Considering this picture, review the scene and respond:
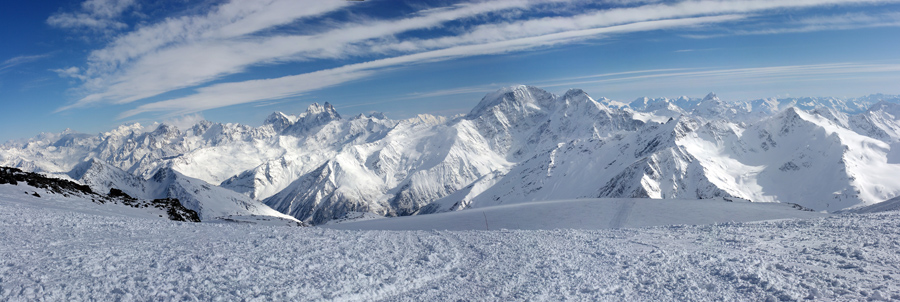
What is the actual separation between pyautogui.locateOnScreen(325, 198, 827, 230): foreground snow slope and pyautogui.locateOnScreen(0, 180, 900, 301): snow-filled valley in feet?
29.2

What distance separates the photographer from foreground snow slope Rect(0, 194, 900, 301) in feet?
31.1

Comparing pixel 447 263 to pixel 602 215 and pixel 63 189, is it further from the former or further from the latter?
pixel 63 189

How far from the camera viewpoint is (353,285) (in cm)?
1020

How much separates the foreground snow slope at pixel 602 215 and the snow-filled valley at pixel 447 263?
891 cm

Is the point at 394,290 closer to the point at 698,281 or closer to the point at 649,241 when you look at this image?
the point at 698,281

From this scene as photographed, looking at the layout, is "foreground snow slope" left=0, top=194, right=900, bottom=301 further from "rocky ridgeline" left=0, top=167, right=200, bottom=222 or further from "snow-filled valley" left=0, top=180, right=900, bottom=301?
"rocky ridgeline" left=0, top=167, right=200, bottom=222

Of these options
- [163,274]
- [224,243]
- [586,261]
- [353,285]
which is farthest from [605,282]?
[224,243]

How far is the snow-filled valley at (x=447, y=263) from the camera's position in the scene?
31.1ft

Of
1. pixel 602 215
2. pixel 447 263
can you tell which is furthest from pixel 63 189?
pixel 602 215

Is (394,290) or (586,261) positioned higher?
(394,290)

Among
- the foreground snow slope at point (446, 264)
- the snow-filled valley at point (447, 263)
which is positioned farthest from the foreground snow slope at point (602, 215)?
the foreground snow slope at point (446, 264)

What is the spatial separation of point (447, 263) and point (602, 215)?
63.1ft

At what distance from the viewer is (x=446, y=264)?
12.2 m

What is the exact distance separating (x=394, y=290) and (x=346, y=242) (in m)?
5.13
